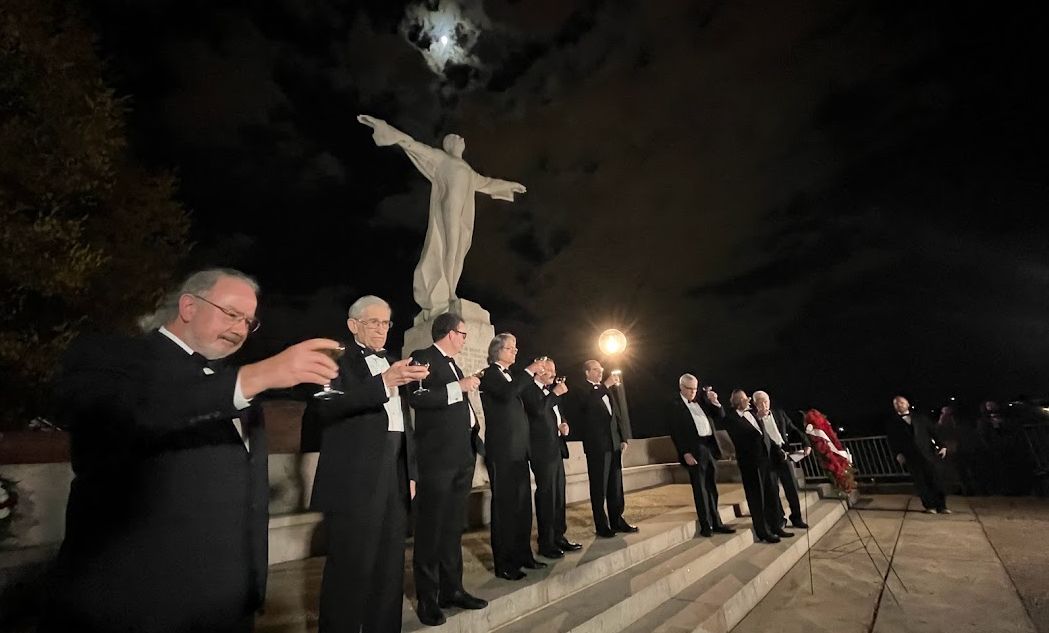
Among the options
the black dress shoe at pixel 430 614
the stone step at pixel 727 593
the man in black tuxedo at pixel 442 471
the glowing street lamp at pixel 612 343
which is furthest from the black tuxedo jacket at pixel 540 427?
the glowing street lamp at pixel 612 343

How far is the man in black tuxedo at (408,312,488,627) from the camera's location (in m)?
2.87

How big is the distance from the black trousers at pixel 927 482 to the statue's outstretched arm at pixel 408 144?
31.3 ft

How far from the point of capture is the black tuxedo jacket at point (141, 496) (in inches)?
46.9

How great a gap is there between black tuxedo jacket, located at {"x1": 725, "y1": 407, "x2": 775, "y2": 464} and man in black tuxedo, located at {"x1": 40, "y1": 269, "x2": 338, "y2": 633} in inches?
228

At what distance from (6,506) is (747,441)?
6.90 meters

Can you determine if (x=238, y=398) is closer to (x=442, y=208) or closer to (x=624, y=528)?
Answer: (x=624, y=528)

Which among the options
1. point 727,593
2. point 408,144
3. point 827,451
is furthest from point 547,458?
point 827,451

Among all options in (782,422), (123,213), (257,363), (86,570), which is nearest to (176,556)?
(86,570)

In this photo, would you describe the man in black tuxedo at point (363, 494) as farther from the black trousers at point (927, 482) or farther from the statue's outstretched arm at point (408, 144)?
the black trousers at point (927, 482)

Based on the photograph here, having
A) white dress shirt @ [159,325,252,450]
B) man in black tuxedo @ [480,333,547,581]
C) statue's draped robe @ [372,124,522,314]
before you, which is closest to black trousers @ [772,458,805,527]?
man in black tuxedo @ [480,333,547,581]

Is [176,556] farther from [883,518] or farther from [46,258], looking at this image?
[883,518]

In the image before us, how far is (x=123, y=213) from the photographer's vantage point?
8.93 meters

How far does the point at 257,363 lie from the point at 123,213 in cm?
1047

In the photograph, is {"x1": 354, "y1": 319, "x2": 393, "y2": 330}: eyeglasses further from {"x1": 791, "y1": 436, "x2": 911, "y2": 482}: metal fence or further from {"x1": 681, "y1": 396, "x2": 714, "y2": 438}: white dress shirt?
{"x1": 791, "y1": 436, "x2": 911, "y2": 482}: metal fence
